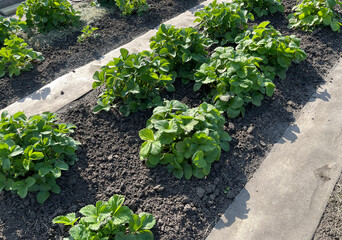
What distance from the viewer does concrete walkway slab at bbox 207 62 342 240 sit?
8.11 ft

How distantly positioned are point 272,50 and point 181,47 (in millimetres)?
1136

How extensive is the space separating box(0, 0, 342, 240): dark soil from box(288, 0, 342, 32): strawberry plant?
1504 millimetres

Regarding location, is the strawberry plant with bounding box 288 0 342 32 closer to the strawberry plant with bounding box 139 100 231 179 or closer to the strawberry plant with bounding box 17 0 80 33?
the strawberry plant with bounding box 139 100 231 179

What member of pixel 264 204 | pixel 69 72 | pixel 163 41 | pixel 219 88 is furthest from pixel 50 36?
pixel 264 204

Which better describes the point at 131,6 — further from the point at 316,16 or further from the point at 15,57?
the point at 316,16

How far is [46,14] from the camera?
16.2ft

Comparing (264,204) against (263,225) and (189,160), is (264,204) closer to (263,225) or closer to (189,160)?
(263,225)

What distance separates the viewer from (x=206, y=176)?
2.83m

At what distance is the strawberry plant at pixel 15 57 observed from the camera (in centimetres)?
396

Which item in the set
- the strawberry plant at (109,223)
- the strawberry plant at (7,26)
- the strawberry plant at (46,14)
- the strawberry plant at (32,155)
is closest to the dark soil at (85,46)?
the strawberry plant at (46,14)

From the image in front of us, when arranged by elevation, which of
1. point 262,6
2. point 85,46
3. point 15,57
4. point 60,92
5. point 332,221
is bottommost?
point 332,221

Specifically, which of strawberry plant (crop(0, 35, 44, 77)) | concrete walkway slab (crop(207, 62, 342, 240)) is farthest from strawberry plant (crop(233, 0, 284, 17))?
strawberry plant (crop(0, 35, 44, 77))

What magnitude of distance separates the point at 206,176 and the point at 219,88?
1059 mm

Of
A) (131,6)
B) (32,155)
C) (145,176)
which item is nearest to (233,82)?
(145,176)
